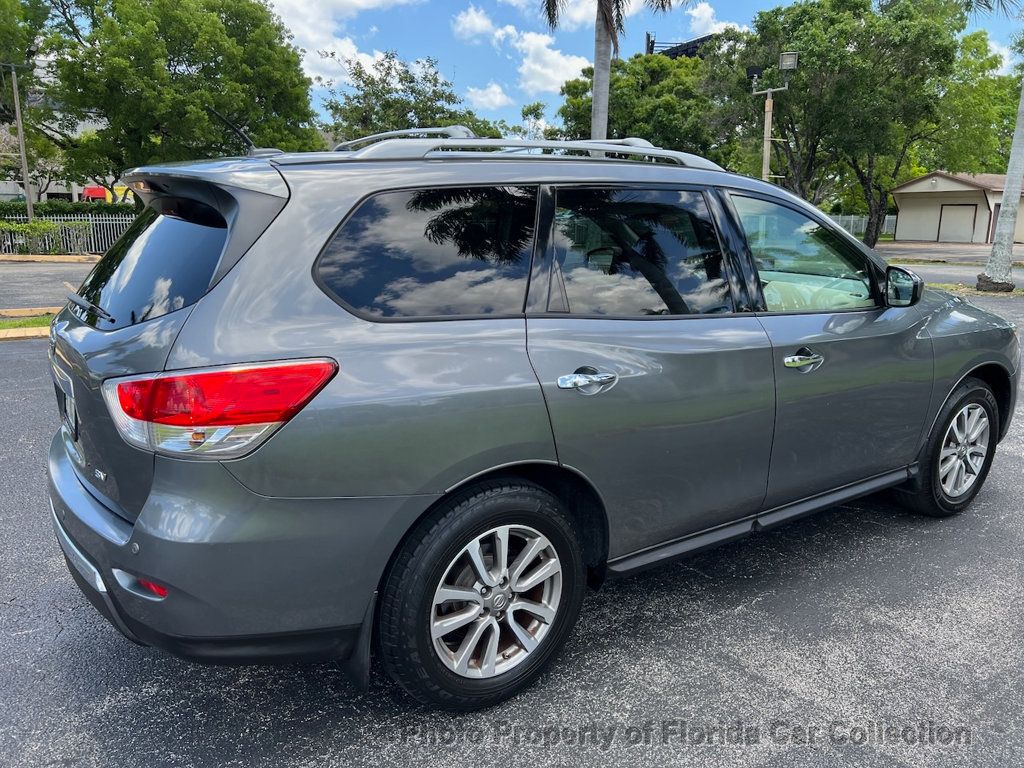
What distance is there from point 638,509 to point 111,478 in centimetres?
172

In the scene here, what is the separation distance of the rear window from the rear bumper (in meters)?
0.52

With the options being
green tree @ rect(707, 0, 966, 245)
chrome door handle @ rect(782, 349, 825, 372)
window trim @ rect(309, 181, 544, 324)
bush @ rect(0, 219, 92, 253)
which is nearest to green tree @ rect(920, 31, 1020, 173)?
green tree @ rect(707, 0, 966, 245)

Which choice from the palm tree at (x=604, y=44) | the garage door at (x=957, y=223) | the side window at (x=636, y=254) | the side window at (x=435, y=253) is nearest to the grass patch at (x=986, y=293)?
the palm tree at (x=604, y=44)

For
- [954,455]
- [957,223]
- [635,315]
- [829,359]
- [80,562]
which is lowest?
[954,455]

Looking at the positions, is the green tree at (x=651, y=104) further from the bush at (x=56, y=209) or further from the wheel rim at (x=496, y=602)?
the wheel rim at (x=496, y=602)

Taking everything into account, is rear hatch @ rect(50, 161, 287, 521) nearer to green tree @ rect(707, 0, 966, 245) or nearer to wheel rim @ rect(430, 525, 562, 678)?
wheel rim @ rect(430, 525, 562, 678)

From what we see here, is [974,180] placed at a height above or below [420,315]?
above

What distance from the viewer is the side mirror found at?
3652mm

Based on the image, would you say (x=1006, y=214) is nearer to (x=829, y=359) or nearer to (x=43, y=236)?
(x=829, y=359)

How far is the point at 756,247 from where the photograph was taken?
10.6 ft

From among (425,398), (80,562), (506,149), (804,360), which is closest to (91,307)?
(80,562)

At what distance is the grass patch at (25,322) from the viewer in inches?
388

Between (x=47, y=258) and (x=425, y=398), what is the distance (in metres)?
25.3

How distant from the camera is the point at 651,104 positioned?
3906 cm
